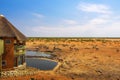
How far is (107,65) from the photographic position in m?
48.9

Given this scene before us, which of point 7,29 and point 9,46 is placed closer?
point 9,46

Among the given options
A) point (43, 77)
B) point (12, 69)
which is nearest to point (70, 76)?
point (43, 77)

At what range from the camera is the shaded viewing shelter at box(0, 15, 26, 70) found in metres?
37.0

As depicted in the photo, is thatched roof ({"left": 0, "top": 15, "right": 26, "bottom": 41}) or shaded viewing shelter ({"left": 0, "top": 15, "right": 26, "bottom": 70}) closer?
shaded viewing shelter ({"left": 0, "top": 15, "right": 26, "bottom": 70})

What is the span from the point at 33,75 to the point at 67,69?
9.99 meters

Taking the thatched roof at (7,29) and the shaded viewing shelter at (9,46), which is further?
the thatched roof at (7,29)

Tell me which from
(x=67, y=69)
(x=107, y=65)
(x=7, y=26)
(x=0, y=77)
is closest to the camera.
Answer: (x=0, y=77)

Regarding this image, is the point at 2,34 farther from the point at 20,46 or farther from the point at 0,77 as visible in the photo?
the point at 0,77

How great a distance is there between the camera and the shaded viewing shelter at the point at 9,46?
36969 millimetres

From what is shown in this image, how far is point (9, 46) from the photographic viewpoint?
3753 centimetres

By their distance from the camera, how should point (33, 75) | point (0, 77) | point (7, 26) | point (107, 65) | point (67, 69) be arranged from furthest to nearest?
1. point (107, 65)
2. point (67, 69)
3. point (7, 26)
4. point (33, 75)
5. point (0, 77)

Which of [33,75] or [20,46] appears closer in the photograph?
[33,75]

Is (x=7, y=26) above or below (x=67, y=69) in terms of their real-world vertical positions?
above

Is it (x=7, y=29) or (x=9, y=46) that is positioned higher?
(x=7, y=29)
